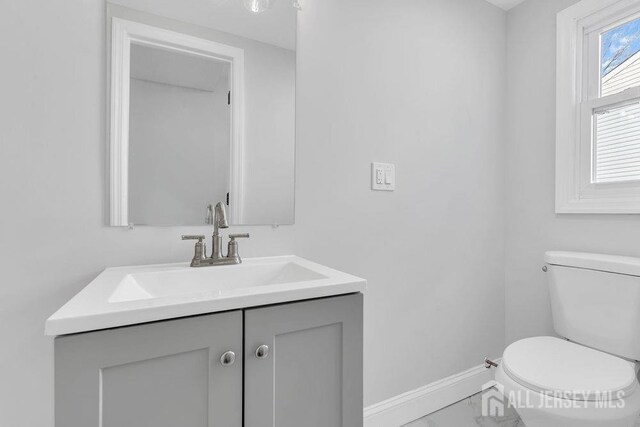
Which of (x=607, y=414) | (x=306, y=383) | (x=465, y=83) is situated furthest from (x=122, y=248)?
(x=465, y=83)

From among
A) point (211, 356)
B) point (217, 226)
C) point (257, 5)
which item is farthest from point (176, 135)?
point (211, 356)

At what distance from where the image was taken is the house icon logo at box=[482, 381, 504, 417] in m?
1.61

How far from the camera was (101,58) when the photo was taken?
101cm

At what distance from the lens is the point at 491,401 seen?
1.70m

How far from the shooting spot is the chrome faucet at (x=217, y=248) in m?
1.06

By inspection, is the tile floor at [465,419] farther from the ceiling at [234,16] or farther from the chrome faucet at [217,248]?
the ceiling at [234,16]

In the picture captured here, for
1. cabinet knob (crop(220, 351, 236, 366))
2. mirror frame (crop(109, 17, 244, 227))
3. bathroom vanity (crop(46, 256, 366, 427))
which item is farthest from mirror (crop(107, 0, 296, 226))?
cabinet knob (crop(220, 351, 236, 366))

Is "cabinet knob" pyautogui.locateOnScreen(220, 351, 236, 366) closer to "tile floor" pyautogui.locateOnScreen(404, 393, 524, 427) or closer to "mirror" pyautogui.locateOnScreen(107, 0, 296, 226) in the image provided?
"mirror" pyautogui.locateOnScreen(107, 0, 296, 226)

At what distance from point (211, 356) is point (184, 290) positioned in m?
0.38

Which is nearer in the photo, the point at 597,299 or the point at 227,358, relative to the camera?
the point at 227,358

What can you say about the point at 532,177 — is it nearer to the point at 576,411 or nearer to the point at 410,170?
the point at 410,170

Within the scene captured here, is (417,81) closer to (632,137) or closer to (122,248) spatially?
(632,137)

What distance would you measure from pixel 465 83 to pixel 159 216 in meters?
1.70

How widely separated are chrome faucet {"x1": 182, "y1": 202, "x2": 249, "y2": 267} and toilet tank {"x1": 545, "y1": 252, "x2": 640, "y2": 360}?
58.4 inches
